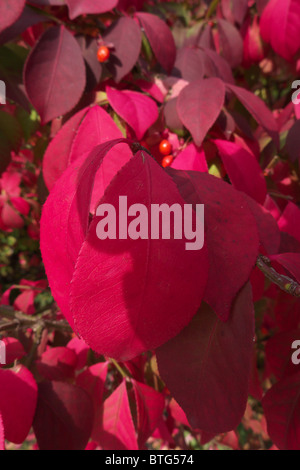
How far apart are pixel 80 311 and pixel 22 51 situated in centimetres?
66

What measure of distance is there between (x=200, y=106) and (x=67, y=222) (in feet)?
1.11

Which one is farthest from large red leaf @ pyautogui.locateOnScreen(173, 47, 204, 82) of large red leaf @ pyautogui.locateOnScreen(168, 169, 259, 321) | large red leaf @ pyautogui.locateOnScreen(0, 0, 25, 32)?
large red leaf @ pyautogui.locateOnScreen(168, 169, 259, 321)

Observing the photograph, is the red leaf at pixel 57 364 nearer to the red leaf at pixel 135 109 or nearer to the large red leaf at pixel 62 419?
the large red leaf at pixel 62 419

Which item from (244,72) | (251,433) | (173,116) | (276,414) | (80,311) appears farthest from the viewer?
(251,433)

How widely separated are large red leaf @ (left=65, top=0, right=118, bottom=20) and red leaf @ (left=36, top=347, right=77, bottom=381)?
0.59 meters

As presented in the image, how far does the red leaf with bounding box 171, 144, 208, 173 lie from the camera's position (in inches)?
20.7

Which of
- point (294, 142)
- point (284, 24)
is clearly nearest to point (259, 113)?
point (294, 142)

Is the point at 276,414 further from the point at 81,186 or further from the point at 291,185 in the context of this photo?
the point at 291,185

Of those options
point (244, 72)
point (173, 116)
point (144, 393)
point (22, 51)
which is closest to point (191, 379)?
point (144, 393)

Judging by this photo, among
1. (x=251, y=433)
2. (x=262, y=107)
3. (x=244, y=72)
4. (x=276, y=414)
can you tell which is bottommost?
(x=251, y=433)

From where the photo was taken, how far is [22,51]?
0.74m

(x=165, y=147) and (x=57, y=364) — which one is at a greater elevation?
(x=165, y=147)

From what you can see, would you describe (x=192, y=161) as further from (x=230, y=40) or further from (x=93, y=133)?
(x=230, y=40)

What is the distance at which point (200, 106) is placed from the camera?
56 centimetres
